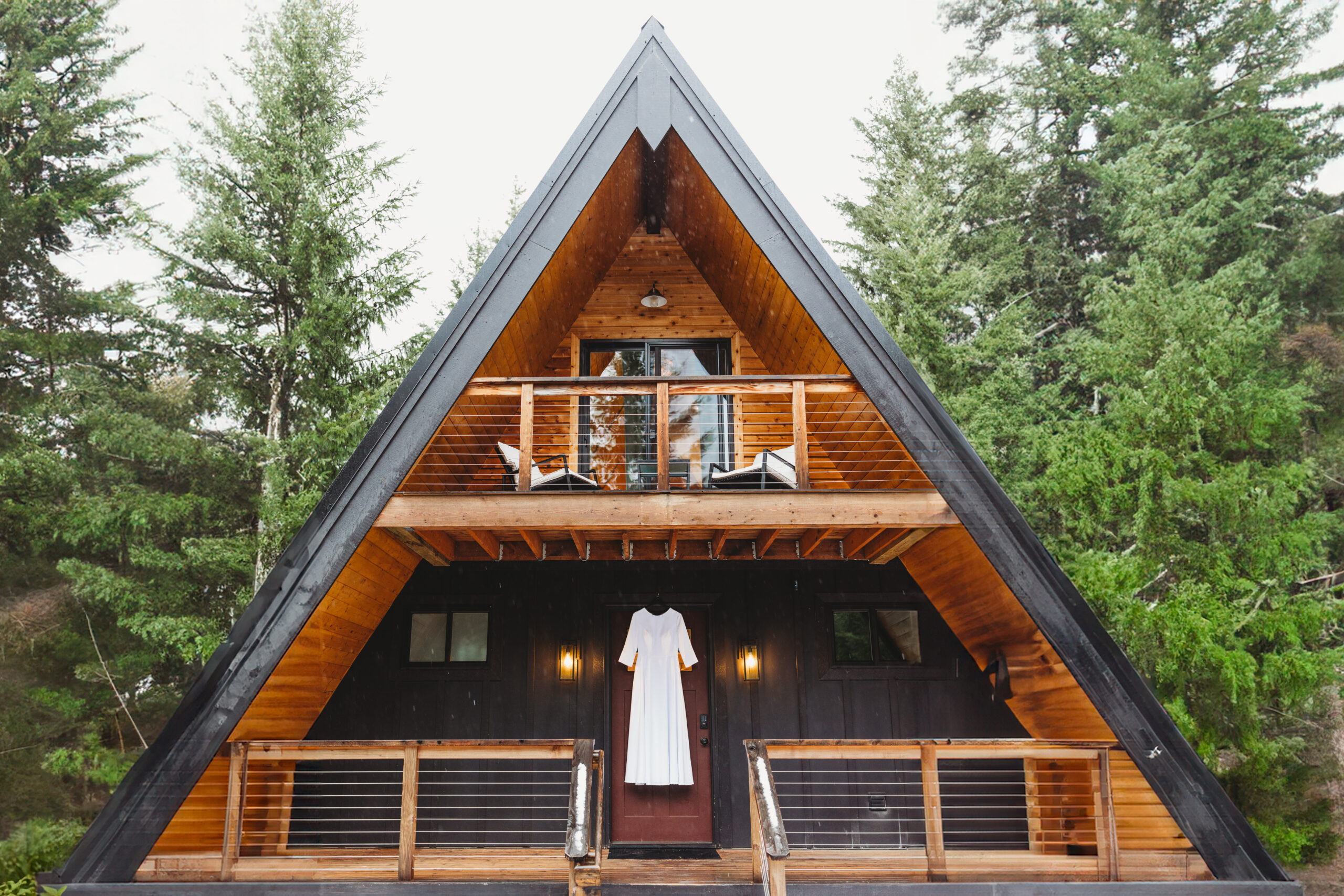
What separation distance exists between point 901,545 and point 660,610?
2.34 metres

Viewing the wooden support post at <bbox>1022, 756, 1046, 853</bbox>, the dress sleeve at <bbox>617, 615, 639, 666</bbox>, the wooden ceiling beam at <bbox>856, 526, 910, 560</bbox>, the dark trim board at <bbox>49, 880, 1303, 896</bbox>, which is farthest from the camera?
the dress sleeve at <bbox>617, 615, 639, 666</bbox>

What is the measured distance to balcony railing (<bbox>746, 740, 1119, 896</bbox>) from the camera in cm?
493

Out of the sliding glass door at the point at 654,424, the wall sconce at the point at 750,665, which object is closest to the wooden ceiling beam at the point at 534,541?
the sliding glass door at the point at 654,424

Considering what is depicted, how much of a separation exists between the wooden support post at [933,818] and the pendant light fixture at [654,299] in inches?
203

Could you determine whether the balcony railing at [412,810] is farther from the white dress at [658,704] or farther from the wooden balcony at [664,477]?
the wooden balcony at [664,477]

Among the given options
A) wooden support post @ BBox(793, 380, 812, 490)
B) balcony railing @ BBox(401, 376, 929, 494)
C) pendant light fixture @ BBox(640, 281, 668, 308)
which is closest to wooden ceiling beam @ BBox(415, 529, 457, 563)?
balcony railing @ BBox(401, 376, 929, 494)

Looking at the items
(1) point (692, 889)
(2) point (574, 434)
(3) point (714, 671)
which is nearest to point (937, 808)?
(1) point (692, 889)

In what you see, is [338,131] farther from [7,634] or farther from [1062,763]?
[1062,763]

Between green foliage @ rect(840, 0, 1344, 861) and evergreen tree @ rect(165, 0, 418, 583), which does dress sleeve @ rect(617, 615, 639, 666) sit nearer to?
green foliage @ rect(840, 0, 1344, 861)

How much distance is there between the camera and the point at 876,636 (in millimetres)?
7277

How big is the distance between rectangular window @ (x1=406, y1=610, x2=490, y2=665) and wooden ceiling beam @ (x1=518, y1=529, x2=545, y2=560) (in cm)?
125

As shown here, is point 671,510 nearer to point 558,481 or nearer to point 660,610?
point 558,481

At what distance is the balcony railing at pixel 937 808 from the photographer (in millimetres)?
4930

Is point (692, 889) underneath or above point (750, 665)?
underneath
